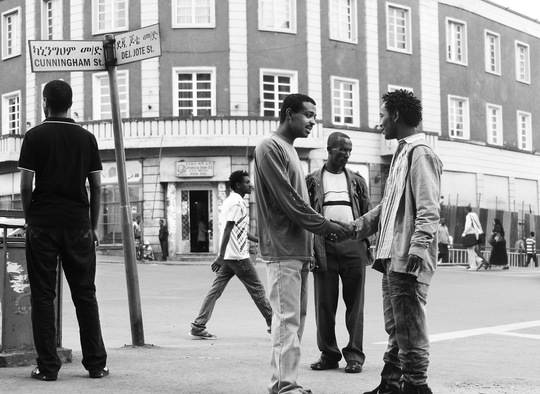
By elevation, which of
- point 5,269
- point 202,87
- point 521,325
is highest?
point 202,87

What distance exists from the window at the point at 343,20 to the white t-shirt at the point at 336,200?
29.1 metres

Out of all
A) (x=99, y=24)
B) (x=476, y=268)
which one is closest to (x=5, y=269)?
(x=476, y=268)

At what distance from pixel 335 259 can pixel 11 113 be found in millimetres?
33631

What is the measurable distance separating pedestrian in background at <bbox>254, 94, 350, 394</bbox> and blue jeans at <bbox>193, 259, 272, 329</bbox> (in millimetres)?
4338

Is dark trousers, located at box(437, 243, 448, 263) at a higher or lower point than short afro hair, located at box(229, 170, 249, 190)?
lower

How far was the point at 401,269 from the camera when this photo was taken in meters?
5.71

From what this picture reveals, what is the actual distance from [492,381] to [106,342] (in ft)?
15.4

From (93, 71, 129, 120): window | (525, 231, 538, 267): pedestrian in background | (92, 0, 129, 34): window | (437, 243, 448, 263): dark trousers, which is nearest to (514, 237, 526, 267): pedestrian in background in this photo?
(525, 231, 538, 267): pedestrian in background

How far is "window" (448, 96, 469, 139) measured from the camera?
40844mm

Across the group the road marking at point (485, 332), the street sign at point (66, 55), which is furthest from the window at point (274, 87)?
the street sign at point (66, 55)

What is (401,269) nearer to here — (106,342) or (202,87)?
(106,342)

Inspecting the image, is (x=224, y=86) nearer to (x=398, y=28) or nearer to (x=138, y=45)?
(x=398, y=28)

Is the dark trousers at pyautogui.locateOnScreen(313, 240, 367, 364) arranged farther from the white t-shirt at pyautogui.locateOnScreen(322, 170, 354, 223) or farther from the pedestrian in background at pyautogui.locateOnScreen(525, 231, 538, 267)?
the pedestrian in background at pyautogui.locateOnScreen(525, 231, 538, 267)

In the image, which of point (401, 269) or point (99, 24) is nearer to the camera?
point (401, 269)
